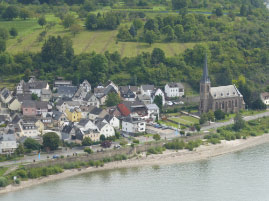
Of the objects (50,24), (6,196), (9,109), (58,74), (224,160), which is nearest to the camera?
(6,196)

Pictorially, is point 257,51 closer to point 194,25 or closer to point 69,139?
point 194,25

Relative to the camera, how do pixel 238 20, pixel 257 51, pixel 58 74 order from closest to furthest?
pixel 58 74, pixel 257 51, pixel 238 20

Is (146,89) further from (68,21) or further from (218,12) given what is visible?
(218,12)

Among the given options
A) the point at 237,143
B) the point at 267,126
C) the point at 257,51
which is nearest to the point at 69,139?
the point at 237,143

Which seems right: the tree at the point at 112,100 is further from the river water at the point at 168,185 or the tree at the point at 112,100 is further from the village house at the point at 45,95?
the river water at the point at 168,185

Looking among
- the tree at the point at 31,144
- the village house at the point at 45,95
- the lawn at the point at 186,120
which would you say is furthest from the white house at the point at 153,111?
the tree at the point at 31,144

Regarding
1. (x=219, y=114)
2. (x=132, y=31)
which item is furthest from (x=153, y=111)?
(x=132, y=31)
